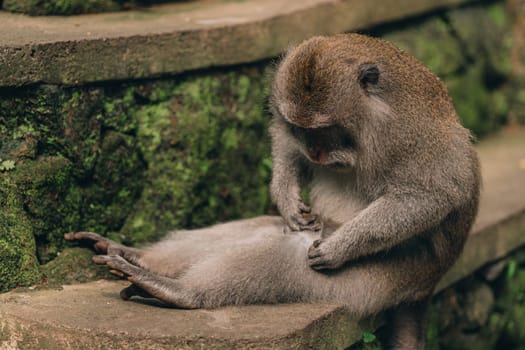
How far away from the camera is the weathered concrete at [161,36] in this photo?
5105 millimetres

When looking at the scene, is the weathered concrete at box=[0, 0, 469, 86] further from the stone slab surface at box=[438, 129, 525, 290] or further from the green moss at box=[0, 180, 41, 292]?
the stone slab surface at box=[438, 129, 525, 290]

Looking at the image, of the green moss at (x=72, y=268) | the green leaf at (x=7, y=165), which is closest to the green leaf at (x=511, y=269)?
the green moss at (x=72, y=268)

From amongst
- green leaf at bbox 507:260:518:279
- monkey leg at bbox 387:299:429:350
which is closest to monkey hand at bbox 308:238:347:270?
monkey leg at bbox 387:299:429:350

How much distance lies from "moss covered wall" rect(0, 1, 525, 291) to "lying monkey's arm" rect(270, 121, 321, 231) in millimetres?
319

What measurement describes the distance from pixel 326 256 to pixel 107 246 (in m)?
1.22

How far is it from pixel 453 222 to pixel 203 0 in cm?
279

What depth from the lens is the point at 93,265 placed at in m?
5.34

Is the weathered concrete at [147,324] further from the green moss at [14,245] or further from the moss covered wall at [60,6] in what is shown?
the moss covered wall at [60,6]

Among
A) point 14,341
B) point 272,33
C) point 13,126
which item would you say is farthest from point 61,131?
point 272,33

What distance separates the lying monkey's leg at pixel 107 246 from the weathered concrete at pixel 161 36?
2.79 feet

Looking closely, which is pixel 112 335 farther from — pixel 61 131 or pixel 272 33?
pixel 272 33

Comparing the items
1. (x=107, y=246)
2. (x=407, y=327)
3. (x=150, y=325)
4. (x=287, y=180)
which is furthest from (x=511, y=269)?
(x=150, y=325)

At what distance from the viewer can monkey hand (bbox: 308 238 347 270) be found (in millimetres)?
4914

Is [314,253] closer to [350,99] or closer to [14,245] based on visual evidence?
[350,99]
